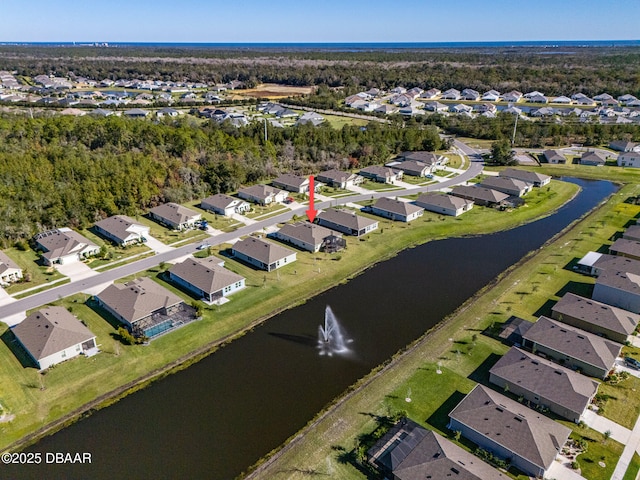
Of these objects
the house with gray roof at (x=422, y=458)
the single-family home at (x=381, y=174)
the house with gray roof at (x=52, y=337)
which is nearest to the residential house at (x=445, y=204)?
the single-family home at (x=381, y=174)

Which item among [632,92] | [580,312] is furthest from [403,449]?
[632,92]

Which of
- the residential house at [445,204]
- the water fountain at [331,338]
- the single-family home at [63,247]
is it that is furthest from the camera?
the residential house at [445,204]

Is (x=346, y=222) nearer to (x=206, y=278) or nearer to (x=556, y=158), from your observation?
(x=206, y=278)

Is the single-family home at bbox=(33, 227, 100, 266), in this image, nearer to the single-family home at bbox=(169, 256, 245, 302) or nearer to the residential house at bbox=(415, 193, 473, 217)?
the single-family home at bbox=(169, 256, 245, 302)

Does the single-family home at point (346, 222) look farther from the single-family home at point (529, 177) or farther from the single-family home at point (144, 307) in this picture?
the single-family home at point (529, 177)

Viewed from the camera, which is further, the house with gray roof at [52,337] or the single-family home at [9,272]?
the single-family home at [9,272]

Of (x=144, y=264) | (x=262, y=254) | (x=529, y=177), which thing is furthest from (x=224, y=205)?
(x=529, y=177)

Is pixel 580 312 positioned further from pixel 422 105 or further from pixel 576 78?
pixel 576 78
